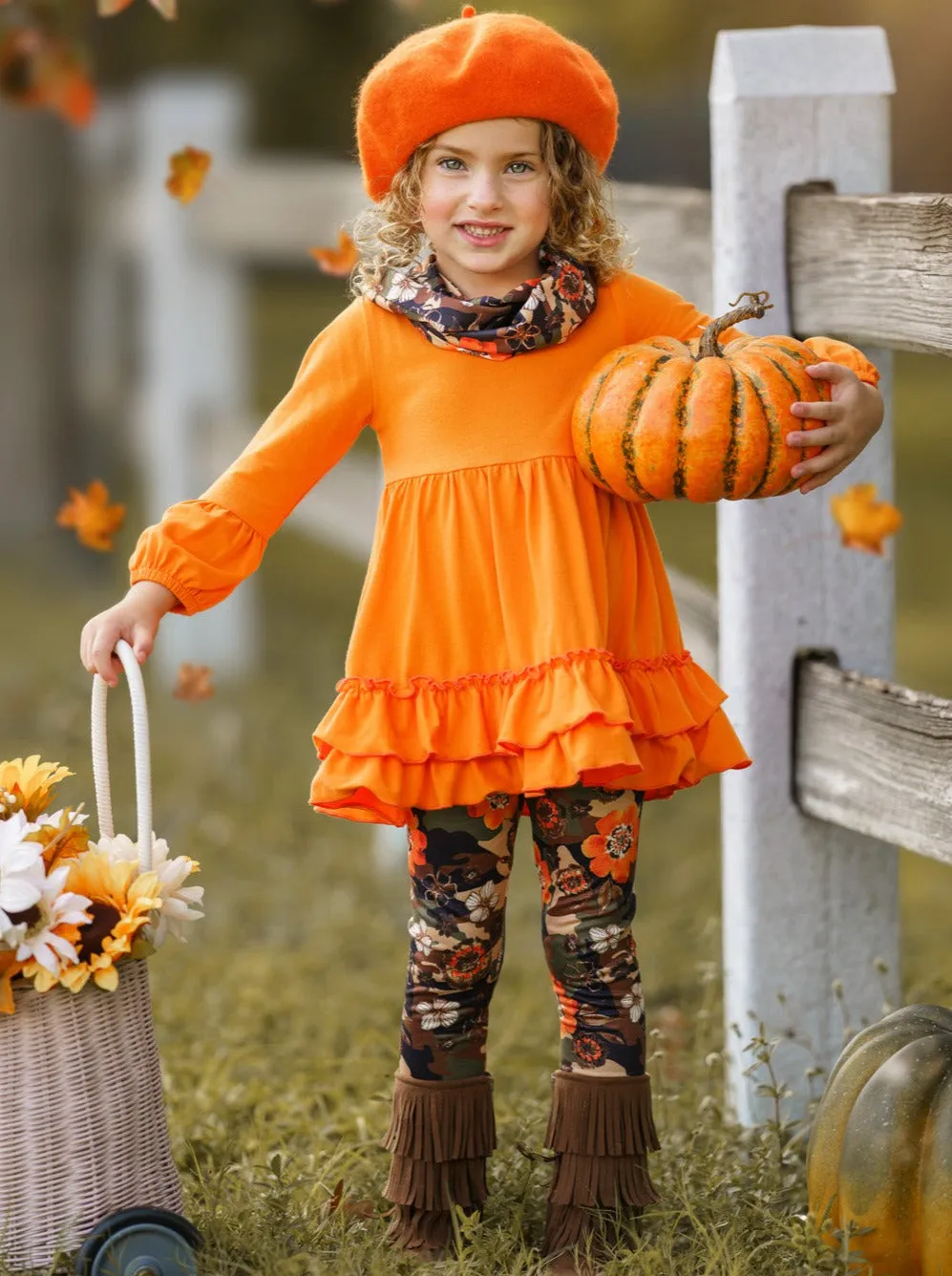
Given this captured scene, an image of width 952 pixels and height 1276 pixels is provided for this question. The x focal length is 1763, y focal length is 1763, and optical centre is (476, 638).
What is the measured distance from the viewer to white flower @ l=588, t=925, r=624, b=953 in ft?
8.04

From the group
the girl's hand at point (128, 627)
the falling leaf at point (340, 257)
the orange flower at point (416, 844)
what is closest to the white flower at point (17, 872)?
the girl's hand at point (128, 627)

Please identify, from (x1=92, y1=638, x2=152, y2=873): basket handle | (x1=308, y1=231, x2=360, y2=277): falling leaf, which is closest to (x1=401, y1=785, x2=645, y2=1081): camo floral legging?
(x1=92, y1=638, x2=152, y2=873): basket handle

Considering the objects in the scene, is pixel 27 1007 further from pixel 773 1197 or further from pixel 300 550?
pixel 300 550

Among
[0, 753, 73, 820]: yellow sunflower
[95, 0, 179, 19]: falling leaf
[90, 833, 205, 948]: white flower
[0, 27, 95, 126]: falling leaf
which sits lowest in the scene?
[90, 833, 205, 948]: white flower

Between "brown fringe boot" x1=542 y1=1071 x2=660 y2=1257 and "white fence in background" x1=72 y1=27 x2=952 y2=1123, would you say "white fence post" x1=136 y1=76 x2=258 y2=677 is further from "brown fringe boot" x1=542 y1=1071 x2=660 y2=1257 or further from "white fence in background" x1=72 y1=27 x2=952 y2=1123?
"brown fringe boot" x1=542 y1=1071 x2=660 y2=1257

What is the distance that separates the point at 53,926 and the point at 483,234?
1.07 m

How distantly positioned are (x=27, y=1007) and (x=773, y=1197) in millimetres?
1124

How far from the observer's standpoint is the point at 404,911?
4.46 meters

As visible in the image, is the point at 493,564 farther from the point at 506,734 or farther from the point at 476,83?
the point at 476,83

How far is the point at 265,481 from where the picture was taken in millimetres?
2422

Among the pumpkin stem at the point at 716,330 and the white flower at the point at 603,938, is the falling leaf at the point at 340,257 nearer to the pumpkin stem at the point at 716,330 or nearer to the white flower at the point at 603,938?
the pumpkin stem at the point at 716,330

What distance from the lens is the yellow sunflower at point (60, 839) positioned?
2.30m

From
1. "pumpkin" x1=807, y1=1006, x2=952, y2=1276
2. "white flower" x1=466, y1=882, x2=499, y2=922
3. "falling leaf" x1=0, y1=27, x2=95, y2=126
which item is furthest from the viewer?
"falling leaf" x1=0, y1=27, x2=95, y2=126

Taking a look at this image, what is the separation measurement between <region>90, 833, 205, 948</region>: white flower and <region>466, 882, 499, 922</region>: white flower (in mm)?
387
